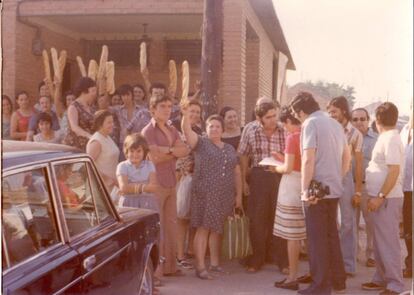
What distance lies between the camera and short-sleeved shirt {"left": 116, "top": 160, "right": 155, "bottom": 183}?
511cm

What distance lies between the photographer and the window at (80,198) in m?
3.07

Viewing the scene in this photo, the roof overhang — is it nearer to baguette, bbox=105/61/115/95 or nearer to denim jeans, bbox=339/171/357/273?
baguette, bbox=105/61/115/95

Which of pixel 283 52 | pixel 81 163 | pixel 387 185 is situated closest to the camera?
pixel 81 163

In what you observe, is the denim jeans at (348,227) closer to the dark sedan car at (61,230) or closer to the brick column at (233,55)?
the dark sedan car at (61,230)

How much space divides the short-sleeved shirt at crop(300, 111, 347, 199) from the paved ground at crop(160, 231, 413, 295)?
98 centimetres

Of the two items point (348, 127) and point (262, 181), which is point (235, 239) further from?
point (348, 127)

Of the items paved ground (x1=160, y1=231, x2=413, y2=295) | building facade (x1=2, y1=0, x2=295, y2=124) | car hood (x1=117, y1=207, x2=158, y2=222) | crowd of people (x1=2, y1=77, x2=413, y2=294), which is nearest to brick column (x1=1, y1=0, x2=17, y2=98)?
building facade (x1=2, y1=0, x2=295, y2=124)

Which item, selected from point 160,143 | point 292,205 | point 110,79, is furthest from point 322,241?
point 110,79

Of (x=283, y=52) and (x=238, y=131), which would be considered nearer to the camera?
(x=238, y=131)

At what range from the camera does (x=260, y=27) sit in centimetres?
1379

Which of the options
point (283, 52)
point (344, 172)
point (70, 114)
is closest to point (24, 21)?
point (70, 114)

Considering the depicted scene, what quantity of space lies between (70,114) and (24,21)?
5.18 metres

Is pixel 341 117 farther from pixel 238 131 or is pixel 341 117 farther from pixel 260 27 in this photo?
pixel 260 27

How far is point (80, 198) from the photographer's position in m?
3.39
